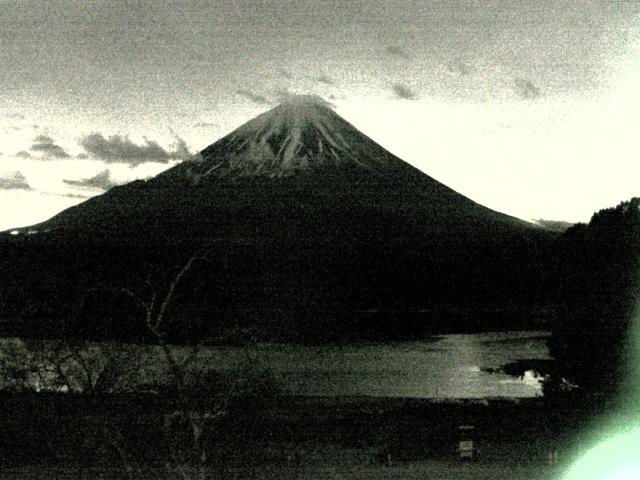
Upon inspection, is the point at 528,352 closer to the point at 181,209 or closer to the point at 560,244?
the point at 560,244

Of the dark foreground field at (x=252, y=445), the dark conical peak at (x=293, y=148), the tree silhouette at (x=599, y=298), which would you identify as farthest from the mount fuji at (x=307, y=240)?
the dark foreground field at (x=252, y=445)

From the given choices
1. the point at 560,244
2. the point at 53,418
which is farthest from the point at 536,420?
the point at 560,244

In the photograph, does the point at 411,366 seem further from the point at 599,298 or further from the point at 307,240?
the point at 307,240

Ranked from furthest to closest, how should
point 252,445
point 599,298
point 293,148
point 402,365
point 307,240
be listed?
point 293,148 → point 307,240 → point 402,365 → point 599,298 → point 252,445

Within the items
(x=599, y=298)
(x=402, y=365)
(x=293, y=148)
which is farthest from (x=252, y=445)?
(x=293, y=148)

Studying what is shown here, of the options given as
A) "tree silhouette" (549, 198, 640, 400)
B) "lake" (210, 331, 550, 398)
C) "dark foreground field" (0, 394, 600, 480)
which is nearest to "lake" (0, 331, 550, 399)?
"lake" (210, 331, 550, 398)

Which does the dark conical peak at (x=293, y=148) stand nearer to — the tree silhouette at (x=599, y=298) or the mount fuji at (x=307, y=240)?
the mount fuji at (x=307, y=240)
